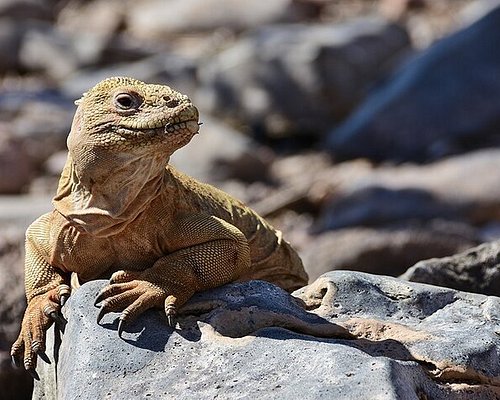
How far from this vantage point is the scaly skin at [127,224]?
229 inches

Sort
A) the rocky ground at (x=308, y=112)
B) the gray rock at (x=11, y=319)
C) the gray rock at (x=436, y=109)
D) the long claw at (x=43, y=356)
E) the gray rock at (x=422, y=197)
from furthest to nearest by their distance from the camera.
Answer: the gray rock at (x=436, y=109)
the gray rock at (x=422, y=197)
the rocky ground at (x=308, y=112)
the gray rock at (x=11, y=319)
the long claw at (x=43, y=356)

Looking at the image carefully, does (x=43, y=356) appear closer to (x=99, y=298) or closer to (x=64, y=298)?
(x=64, y=298)

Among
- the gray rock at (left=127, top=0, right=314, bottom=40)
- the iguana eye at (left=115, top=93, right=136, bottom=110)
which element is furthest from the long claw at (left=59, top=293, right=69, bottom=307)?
the gray rock at (left=127, top=0, right=314, bottom=40)

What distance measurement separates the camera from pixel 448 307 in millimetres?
6281

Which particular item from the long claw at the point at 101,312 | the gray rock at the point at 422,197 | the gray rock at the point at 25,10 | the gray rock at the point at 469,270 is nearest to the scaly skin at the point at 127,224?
the long claw at the point at 101,312

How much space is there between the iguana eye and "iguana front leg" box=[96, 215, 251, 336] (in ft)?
2.33

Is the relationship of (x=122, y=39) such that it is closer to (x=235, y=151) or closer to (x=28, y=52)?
(x=28, y=52)

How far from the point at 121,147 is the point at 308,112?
594 inches

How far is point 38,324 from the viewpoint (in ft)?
20.2

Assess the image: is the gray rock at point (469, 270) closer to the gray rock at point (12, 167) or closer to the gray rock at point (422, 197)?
the gray rock at point (422, 197)

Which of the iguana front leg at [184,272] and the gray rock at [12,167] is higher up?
the iguana front leg at [184,272]

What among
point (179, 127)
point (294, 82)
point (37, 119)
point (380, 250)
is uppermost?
point (179, 127)

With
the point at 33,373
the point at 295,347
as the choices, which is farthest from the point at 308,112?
the point at 295,347

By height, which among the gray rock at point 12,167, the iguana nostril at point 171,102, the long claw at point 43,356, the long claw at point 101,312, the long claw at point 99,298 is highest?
the iguana nostril at point 171,102
